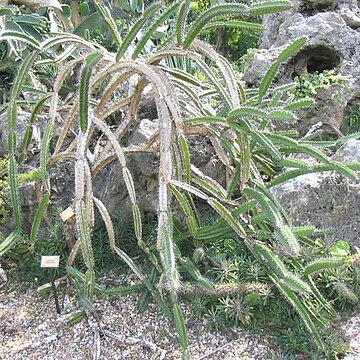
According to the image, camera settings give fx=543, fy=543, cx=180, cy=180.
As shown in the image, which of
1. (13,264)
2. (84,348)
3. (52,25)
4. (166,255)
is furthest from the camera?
(52,25)

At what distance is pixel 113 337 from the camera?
1.99 m

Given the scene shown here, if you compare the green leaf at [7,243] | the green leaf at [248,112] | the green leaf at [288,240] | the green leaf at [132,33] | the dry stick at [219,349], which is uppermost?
the green leaf at [132,33]

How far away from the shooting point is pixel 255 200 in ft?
6.48

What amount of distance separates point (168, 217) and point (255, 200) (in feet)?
1.20

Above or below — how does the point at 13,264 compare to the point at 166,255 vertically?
below

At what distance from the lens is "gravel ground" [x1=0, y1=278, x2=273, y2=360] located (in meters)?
1.91

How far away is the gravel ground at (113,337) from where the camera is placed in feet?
6.28

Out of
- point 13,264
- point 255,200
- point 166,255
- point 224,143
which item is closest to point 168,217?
point 166,255

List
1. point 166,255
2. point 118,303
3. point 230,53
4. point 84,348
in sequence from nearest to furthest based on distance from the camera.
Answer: point 166,255
point 84,348
point 118,303
point 230,53

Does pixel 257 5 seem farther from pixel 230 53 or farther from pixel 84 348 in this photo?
pixel 230 53

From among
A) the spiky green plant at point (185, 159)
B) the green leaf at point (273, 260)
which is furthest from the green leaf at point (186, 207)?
the green leaf at point (273, 260)

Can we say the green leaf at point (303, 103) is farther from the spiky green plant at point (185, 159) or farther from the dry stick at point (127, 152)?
the dry stick at point (127, 152)

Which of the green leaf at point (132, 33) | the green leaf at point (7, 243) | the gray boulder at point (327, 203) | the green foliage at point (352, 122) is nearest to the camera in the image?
the green leaf at point (132, 33)

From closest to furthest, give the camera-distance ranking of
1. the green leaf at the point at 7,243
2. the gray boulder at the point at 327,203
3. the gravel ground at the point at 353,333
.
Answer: the gravel ground at the point at 353,333 → the green leaf at the point at 7,243 → the gray boulder at the point at 327,203
